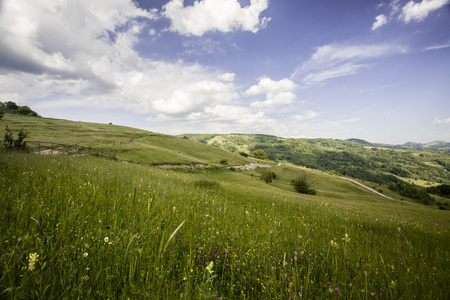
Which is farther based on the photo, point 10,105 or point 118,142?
point 10,105

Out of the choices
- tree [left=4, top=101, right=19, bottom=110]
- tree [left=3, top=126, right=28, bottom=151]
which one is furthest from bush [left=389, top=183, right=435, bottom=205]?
tree [left=4, top=101, right=19, bottom=110]

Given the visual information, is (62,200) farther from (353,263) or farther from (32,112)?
(32,112)

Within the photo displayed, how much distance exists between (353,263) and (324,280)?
91cm

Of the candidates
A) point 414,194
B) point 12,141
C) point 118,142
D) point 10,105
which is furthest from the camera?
point 10,105

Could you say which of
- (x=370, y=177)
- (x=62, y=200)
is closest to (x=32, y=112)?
(x=62, y=200)

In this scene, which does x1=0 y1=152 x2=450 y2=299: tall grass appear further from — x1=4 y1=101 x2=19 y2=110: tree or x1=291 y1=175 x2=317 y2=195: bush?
x1=4 y1=101 x2=19 y2=110: tree

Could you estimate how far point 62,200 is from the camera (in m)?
3.63

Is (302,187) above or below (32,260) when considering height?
below

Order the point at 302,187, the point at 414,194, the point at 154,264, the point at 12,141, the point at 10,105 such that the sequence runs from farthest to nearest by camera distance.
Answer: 1. the point at 10,105
2. the point at 414,194
3. the point at 302,187
4. the point at 12,141
5. the point at 154,264

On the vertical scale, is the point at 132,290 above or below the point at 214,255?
above

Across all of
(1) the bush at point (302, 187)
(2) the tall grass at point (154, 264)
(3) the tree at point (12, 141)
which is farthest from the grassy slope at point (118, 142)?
(2) the tall grass at point (154, 264)

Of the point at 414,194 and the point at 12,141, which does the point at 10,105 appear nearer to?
the point at 12,141

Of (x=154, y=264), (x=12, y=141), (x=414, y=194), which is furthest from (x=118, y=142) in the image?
(x=414, y=194)

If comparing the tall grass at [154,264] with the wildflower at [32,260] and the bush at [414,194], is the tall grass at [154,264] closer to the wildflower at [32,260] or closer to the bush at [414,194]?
the wildflower at [32,260]
